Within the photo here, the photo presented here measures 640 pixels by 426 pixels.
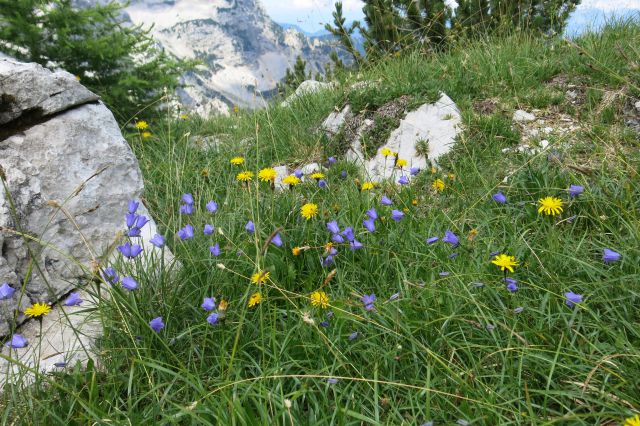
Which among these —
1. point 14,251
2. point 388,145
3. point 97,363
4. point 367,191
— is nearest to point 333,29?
point 388,145

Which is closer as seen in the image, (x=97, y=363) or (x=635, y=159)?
(x=97, y=363)

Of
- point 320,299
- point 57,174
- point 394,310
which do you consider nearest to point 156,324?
point 320,299

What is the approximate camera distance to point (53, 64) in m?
5.27

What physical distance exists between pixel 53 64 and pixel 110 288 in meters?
4.24

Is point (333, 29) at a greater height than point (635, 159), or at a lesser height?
greater

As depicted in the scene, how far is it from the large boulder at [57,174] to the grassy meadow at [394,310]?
0.47m

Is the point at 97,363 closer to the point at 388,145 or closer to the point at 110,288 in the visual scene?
the point at 110,288

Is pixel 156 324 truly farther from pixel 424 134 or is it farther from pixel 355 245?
pixel 424 134

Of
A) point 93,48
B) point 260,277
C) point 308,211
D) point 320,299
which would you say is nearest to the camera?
point 260,277

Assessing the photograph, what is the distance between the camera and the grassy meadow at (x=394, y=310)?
5.54ft

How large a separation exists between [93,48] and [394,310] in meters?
4.65

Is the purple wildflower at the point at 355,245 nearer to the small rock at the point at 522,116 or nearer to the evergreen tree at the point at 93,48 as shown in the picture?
the small rock at the point at 522,116

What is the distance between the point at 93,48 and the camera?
5066mm

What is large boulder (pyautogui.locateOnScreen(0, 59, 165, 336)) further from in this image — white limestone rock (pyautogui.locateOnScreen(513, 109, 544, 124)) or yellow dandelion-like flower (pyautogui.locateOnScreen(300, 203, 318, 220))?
white limestone rock (pyautogui.locateOnScreen(513, 109, 544, 124))
